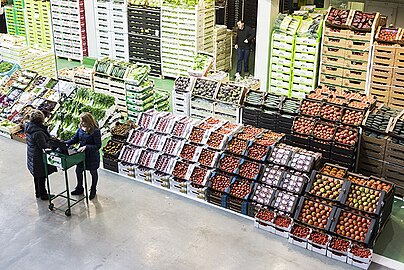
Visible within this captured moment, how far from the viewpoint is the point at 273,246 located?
25.8ft

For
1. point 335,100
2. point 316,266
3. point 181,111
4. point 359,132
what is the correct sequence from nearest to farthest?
point 316,266, point 359,132, point 335,100, point 181,111

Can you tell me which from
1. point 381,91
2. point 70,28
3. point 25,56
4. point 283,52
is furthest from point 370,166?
point 70,28

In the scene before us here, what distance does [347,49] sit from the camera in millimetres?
12031

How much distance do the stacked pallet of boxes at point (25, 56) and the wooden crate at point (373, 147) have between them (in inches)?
337

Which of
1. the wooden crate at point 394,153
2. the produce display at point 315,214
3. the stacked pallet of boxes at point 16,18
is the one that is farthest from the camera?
the stacked pallet of boxes at point 16,18

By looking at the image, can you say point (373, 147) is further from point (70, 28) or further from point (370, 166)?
point (70, 28)

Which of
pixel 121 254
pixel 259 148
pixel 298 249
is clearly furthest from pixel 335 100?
pixel 121 254

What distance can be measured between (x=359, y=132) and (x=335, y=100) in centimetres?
91

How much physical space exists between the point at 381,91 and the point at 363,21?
5.28 ft

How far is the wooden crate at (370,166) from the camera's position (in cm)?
932

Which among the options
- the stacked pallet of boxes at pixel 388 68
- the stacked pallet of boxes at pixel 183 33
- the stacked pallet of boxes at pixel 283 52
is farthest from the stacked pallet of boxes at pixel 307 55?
the stacked pallet of boxes at pixel 183 33

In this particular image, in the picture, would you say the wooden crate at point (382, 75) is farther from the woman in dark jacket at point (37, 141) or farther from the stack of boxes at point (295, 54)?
the woman in dark jacket at point (37, 141)

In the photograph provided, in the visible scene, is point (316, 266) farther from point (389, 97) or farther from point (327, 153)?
point (389, 97)

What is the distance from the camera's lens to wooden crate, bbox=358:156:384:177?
30.6ft
